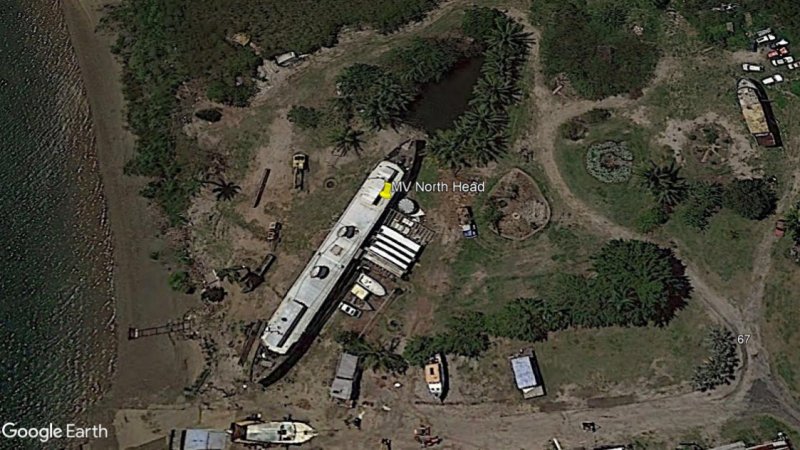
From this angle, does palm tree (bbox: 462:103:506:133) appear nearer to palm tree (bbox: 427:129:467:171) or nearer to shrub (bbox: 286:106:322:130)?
palm tree (bbox: 427:129:467:171)

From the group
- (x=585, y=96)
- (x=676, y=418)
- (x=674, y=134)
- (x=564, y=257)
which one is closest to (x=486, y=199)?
(x=564, y=257)

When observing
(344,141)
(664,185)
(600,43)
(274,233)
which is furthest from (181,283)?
(600,43)

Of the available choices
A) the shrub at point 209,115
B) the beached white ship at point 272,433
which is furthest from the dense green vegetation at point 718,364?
the shrub at point 209,115

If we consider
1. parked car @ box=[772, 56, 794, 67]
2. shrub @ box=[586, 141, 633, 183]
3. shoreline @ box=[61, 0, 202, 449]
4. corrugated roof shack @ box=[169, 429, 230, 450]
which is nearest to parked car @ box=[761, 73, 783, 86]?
parked car @ box=[772, 56, 794, 67]

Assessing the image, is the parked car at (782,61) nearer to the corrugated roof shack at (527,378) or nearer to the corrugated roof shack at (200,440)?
the corrugated roof shack at (527,378)

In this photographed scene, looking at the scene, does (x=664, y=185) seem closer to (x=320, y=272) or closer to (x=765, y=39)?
(x=765, y=39)

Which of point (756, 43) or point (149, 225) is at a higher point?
point (756, 43)

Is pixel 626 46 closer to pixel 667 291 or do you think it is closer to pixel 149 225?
pixel 667 291
